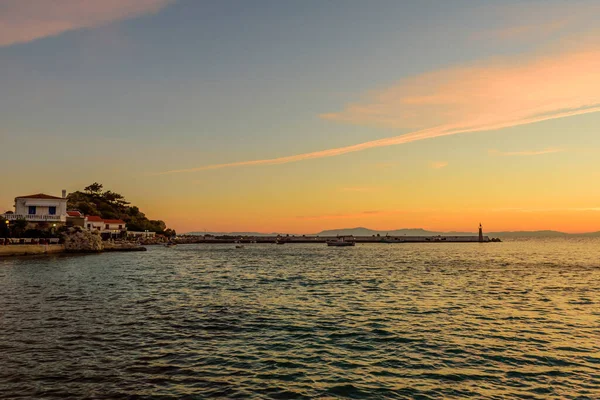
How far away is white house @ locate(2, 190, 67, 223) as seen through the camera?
366 ft

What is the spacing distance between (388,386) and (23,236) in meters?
114

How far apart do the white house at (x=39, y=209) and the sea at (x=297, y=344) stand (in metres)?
79.2

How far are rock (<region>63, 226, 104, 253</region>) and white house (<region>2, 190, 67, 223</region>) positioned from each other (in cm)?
895

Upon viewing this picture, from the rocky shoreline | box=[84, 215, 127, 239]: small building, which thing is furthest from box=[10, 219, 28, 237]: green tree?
box=[84, 215, 127, 239]: small building

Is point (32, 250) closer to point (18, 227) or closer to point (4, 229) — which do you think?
point (4, 229)

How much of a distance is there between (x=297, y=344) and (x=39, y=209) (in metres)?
116

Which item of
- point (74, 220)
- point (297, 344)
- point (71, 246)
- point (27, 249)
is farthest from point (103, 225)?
point (297, 344)

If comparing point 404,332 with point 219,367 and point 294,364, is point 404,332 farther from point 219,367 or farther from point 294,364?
point 219,367

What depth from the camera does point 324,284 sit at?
50.4 metres

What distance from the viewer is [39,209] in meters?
115

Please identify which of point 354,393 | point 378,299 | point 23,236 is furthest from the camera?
point 23,236

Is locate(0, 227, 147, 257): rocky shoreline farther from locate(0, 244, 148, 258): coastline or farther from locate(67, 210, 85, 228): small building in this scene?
locate(67, 210, 85, 228): small building

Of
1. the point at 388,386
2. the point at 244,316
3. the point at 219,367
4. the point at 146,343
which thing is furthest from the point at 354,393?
the point at 244,316

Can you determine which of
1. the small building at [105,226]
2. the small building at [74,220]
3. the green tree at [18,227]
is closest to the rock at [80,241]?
the green tree at [18,227]
